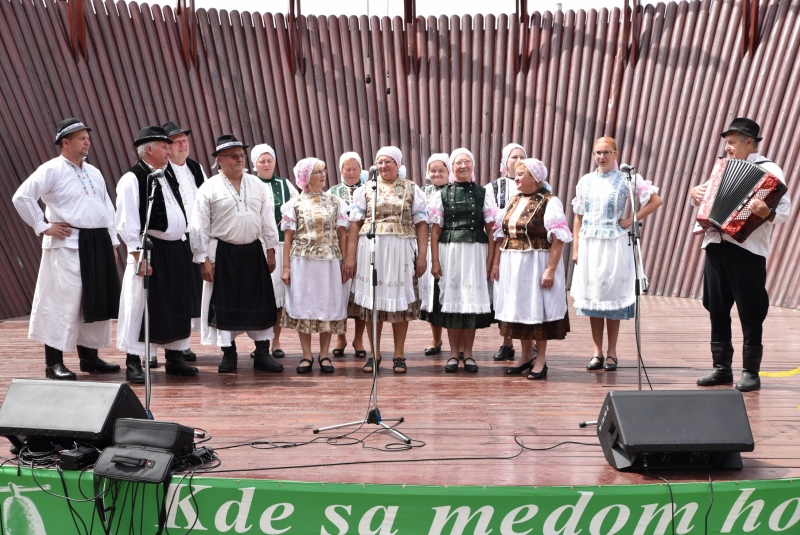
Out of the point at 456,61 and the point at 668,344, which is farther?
the point at 456,61

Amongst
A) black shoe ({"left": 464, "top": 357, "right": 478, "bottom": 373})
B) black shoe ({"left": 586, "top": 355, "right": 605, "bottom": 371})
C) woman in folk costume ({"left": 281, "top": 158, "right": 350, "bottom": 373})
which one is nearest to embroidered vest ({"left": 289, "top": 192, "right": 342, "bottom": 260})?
woman in folk costume ({"left": 281, "top": 158, "right": 350, "bottom": 373})

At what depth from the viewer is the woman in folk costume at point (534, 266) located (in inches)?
215

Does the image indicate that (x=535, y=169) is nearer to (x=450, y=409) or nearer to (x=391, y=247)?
(x=391, y=247)

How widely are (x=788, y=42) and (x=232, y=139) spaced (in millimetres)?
5645

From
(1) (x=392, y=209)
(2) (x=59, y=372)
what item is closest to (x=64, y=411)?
(2) (x=59, y=372)

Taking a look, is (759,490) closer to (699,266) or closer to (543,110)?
(699,266)

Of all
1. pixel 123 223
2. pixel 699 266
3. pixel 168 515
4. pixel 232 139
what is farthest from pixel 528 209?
pixel 699 266

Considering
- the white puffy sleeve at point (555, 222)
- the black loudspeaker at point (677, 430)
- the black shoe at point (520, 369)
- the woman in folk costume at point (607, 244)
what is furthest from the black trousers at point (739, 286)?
the black loudspeaker at point (677, 430)

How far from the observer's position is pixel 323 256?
5777 millimetres

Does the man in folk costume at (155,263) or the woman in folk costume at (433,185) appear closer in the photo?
the man in folk costume at (155,263)

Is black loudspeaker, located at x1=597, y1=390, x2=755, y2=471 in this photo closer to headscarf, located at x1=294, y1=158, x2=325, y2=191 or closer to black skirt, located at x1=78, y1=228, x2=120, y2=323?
headscarf, located at x1=294, y1=158, x2=325, y2=191

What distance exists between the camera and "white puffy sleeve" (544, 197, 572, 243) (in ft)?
17.8

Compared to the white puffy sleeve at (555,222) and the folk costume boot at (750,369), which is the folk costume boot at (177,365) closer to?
the white puffy sleeve at (555,222)

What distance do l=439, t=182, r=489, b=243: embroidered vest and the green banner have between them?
2.74m
